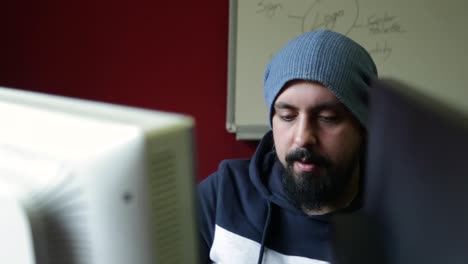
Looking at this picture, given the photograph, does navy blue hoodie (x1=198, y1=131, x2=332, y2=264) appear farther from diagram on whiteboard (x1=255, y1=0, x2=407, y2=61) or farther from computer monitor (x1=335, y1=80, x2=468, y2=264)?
diagram on whiteboard (x1=255, y1=0, x2=407, y2=61)

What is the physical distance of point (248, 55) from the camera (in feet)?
6.37

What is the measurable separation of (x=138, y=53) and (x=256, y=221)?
46.4 inches

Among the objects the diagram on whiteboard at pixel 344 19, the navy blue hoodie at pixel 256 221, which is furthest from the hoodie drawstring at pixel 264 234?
the diagram on whiteboard at pixel 344 19

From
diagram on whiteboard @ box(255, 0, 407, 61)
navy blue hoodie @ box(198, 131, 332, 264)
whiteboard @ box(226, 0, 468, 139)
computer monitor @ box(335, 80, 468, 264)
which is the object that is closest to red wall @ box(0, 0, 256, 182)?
whiteboard @ box(226, 0, 468, 139)

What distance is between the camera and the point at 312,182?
112cm

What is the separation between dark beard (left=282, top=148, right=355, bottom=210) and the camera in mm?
1106

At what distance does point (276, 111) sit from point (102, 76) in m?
1.18

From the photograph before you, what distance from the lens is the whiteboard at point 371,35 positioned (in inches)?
71.6

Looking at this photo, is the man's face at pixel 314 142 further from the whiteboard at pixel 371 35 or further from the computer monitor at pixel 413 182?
the whiteboard at pixel 371 35

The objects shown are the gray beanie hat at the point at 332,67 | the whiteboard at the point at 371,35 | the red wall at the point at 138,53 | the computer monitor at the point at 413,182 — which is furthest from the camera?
the red wall at the point at 138,53

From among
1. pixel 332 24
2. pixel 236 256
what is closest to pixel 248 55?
pixel 332 24

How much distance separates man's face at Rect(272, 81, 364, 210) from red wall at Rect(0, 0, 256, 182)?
35.4 inches

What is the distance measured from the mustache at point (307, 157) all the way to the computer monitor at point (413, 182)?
0.57 meters

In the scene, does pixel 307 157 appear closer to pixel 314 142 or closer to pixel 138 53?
pixel 314 142
